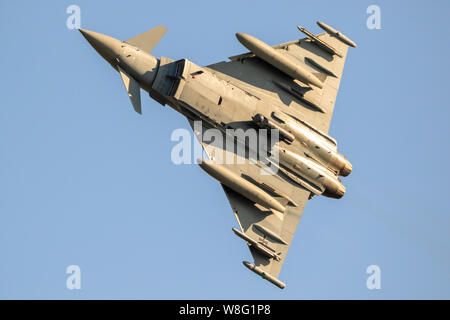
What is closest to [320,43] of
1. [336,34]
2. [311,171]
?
[336,34]

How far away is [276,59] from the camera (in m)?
35.7

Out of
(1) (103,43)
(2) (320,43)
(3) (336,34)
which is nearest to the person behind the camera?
(1) (103,43)

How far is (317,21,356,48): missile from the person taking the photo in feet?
121

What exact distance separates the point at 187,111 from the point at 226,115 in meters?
1.74

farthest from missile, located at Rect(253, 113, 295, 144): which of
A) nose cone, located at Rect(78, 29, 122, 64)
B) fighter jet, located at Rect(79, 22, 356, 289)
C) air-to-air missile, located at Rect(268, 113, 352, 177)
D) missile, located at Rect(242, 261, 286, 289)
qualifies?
nose cone, located at Rect(78, 29, 122, 64)

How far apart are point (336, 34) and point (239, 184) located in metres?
8.60

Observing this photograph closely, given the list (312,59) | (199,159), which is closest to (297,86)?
(312,59)

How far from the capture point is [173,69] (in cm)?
3506

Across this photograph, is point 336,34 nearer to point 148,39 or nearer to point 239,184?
point 239,184

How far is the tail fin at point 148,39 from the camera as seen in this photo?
35500mm

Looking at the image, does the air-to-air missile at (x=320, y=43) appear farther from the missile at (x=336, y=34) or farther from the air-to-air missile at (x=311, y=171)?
the air-to-air missile at (x=311, y=171)

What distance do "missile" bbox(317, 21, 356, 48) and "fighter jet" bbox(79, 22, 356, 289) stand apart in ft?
0.15

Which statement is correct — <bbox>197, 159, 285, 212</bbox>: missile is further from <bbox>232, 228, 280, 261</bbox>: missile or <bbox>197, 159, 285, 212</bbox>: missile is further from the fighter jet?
<bbox>232, 228, 280, 261</bbox>: missile

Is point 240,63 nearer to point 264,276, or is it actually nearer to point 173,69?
point 173,69
